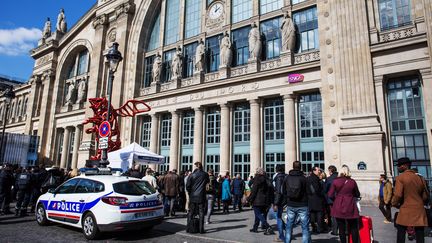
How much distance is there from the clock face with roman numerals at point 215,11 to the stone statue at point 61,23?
2454 centimetres

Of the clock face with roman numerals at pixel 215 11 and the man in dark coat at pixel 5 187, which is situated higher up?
the clock face with roman numerals at pixel 215 11

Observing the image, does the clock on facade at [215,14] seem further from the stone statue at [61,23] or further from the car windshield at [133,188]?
the stone statue at [61,23]

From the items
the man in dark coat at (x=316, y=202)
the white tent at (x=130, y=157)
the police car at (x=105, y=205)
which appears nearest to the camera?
the police car at (x=105, y=205)

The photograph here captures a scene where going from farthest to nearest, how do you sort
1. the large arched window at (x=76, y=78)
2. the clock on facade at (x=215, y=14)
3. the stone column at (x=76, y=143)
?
the large arched window at (x=76, y=78) < the stone column at (x=76, y=143) < the clock on facade at (x=215, y=14)

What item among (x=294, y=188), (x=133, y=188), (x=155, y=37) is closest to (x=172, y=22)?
(x=155, y=37)

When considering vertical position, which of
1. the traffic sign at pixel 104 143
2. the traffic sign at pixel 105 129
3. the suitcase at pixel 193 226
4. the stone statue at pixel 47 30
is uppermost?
the stone statue at pixel 47 30

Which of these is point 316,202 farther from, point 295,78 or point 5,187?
point 5,187

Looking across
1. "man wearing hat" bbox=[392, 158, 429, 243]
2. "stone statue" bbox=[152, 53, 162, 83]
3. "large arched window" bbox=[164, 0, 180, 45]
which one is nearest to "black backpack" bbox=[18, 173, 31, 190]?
"man wearing hat" bbox=[392, 158, 429, 243]

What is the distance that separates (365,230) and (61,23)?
42703mm

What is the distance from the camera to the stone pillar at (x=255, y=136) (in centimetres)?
1788

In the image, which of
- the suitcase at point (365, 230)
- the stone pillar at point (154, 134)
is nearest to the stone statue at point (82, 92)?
the stone pillar at point (154, 134)

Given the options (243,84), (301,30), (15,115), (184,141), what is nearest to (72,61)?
(15,115)

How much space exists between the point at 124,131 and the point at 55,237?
18.9 metres

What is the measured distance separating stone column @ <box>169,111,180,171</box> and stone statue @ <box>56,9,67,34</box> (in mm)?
25049
